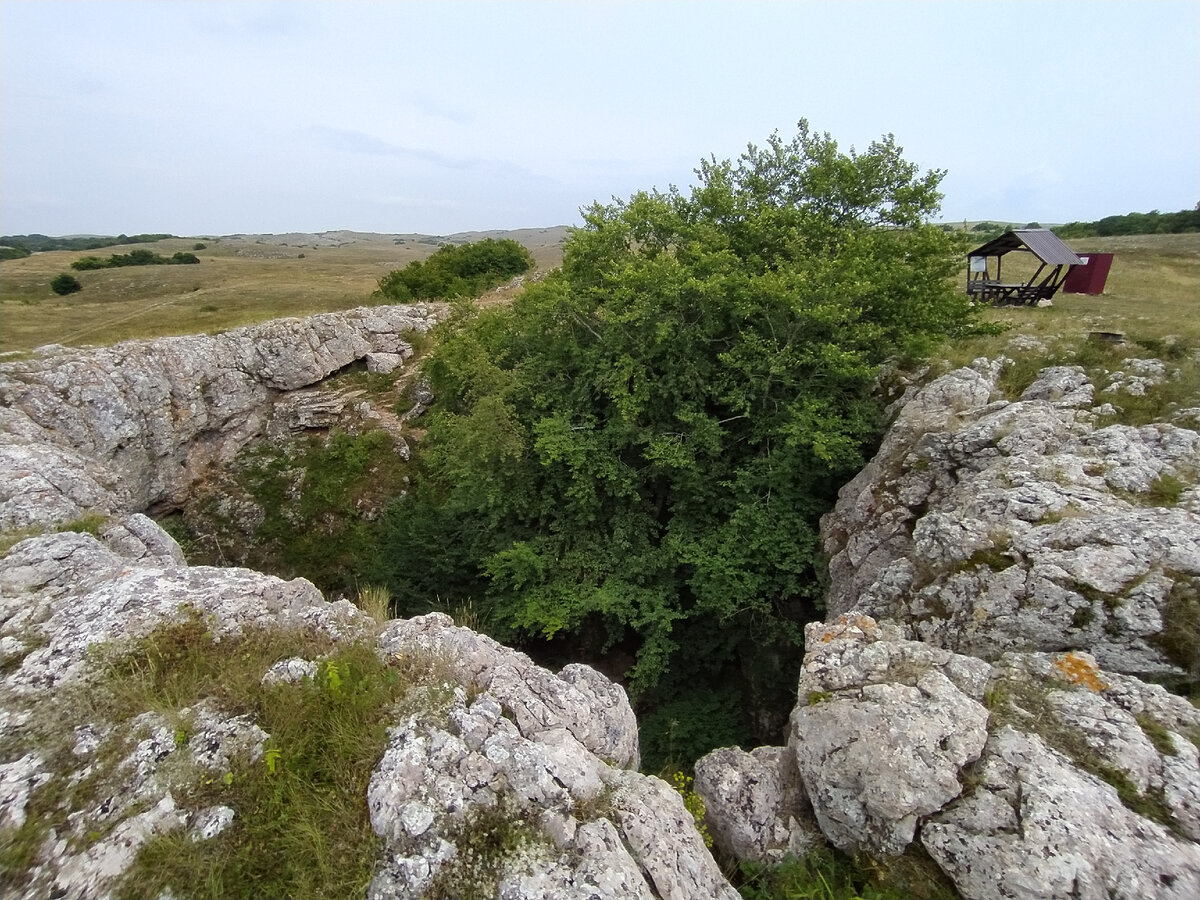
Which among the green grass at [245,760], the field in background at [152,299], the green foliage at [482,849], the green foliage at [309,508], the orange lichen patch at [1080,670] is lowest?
the green foliage at [309,508]

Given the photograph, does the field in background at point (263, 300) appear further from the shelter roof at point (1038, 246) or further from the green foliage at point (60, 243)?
the green foliage at point (60, 243)

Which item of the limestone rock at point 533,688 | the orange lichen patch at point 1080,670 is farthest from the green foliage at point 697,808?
the orange lichen patch at point 1080,670

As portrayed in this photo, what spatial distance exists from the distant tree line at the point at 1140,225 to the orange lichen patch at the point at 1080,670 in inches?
2242

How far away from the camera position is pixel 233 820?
4.20m

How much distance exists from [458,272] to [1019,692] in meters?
41.1

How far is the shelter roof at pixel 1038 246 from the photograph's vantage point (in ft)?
62.6

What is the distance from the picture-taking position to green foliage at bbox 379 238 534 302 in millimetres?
35500

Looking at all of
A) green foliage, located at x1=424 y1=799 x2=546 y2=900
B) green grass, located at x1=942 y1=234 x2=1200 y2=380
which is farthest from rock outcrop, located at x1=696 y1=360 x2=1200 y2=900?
green grass, located at x1=942 y1=234 x2=1200 y2=380

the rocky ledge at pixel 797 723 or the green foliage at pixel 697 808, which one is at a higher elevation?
the rocky ledge at pixel 797 723

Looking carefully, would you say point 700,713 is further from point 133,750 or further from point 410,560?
point 133,750

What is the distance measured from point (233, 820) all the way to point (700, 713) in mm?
11441

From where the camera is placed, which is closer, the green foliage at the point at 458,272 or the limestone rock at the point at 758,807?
the limestone rock at the point at 758,807

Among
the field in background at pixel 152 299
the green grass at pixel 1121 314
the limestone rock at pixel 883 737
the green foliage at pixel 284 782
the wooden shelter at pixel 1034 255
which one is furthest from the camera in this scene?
the field in background at pixel 152 299

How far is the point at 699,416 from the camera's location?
1322 cm
